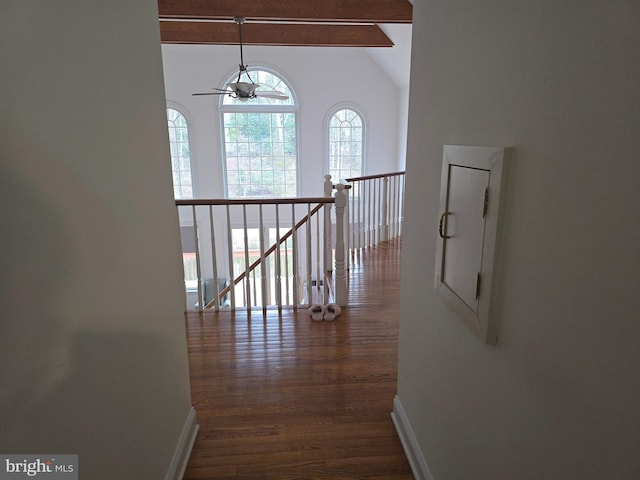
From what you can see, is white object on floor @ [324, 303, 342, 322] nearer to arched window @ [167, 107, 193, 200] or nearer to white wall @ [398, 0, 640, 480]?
white wall @ [398, 0, 640, 480]

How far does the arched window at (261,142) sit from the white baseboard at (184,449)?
6.40 meters

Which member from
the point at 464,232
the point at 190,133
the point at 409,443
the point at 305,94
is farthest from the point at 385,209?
the point at 190,133

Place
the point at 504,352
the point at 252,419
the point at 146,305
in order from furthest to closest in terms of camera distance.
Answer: the point at 252,419, the point at 146,305, the point at 504,352

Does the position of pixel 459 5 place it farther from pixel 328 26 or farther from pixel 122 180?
pixel 328 26

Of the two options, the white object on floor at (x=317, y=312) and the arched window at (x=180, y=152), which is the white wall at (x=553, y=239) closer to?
the white object on floor at (x=317, y=312)

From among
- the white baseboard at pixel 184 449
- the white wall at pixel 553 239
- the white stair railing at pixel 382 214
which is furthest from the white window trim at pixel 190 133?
the white wall at pixel 553 239

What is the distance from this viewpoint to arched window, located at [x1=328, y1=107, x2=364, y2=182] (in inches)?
311

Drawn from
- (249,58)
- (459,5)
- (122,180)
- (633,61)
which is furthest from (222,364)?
(249,58)

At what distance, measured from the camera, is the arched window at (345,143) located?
791 centimetres

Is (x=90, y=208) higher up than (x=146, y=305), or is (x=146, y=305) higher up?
(x=90, y=208)

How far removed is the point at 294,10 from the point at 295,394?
393cm

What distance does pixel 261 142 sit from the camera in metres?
7.95

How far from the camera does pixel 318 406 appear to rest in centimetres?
210

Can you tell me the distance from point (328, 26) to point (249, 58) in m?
1.94
